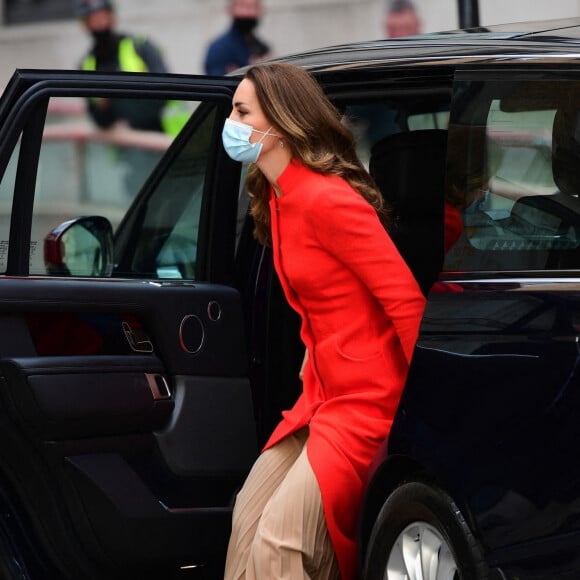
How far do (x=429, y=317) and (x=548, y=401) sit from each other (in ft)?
1.48

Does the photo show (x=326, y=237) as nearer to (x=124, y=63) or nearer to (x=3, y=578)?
(x=3, y=578)

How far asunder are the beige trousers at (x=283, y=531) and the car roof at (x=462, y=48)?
990mm

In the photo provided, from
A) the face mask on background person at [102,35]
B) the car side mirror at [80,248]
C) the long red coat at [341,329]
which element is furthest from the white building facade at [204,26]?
the long red coat at [341,329]

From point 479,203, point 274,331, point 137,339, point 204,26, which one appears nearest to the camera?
point 479,203

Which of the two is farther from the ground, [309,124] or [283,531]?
[309,124]

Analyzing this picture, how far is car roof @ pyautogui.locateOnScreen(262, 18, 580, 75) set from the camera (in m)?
3.19

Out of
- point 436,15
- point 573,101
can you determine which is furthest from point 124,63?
point 573,101

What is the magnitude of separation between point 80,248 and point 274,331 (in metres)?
0.59

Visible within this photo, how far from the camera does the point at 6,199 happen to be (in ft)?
12.1

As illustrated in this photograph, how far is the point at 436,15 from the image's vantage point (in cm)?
1220

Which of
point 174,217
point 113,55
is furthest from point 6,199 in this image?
point 113,55

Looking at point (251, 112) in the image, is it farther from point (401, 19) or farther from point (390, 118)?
point (401, 19)

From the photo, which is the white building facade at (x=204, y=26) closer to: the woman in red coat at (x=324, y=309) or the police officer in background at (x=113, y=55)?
the police officer in background at (x=113, y=55)

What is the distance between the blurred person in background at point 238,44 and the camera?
39.4ft
